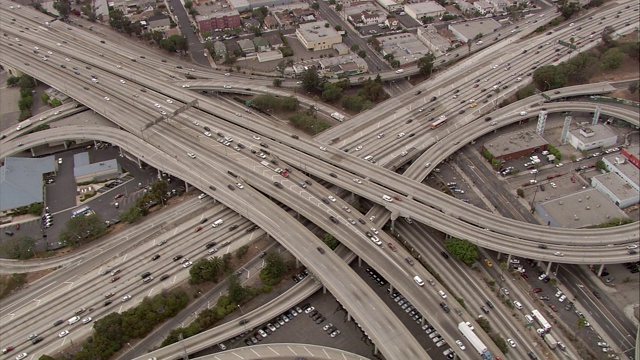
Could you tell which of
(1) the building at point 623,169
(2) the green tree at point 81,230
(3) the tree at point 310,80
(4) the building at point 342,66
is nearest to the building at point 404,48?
(4) the building at point 342,66

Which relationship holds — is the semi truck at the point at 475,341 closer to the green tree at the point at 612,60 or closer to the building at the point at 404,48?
the building at the point at 404,48

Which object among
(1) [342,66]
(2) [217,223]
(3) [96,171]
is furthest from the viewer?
(1) [342,66]

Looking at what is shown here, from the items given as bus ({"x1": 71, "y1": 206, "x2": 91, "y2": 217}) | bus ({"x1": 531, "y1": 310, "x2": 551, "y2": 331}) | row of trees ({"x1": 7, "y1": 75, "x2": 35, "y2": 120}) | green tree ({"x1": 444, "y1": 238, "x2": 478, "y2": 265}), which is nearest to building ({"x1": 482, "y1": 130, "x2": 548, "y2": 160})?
green tree ({"x1": 444, "y1": 238, "x2": 478, "y2": 265})

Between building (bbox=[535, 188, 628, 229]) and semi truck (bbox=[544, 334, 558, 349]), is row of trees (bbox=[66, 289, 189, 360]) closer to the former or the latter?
semi truck (bbox=[544, 334, 558, 349])

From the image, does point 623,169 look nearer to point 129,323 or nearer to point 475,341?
point 475,341

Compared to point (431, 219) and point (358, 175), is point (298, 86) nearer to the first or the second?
point (358, 175)

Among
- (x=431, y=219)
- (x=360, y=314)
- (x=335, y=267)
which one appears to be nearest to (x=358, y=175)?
(x=431, y=219)

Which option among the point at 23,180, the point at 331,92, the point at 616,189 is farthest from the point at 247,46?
the point at 616,189

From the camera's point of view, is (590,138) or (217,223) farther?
(590,138)
